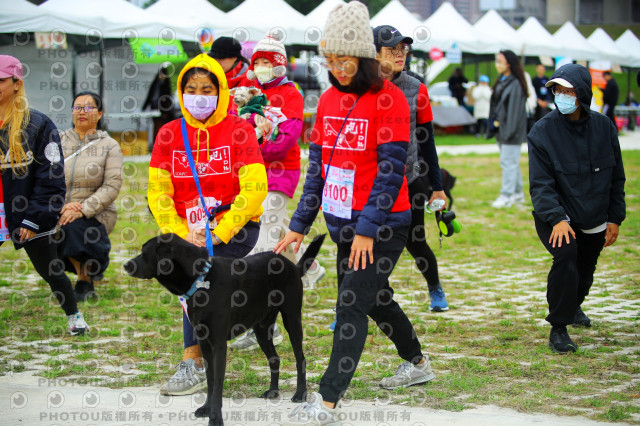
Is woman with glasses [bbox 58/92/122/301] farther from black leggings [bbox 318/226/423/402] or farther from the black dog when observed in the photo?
black leggings [bbox 318/226/423/402]

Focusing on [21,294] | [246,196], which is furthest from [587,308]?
[21,294]

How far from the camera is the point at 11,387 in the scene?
4754 millimetres

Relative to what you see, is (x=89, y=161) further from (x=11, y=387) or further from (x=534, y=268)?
(x=534, y=268)

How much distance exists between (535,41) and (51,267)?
2762 cm

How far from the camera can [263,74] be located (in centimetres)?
583

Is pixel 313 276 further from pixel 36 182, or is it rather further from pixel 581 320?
pixel 36 182

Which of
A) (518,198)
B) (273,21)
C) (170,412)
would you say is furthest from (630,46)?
(170,412)

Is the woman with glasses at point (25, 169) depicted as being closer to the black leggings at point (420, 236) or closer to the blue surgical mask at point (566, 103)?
the black leggings at point (420, 236)

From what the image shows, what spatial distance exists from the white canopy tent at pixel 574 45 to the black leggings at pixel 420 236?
26.7 metres

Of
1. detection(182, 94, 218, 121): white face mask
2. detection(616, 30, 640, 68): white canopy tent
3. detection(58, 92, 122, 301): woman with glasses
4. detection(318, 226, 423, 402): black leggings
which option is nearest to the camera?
detection(318, 226, 423, 402): black leggings

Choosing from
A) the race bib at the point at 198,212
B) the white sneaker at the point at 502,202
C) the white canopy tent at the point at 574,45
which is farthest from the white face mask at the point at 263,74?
the white canopy tent at the point at 574,45

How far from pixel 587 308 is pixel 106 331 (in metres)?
4.24

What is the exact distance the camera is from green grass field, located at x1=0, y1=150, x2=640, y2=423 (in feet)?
15.3

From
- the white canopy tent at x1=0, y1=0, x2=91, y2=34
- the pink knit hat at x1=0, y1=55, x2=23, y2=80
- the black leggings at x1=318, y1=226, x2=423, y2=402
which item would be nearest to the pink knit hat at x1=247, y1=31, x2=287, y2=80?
the pink knit hat at x1=0, y1=55, x2=23, y2=80
